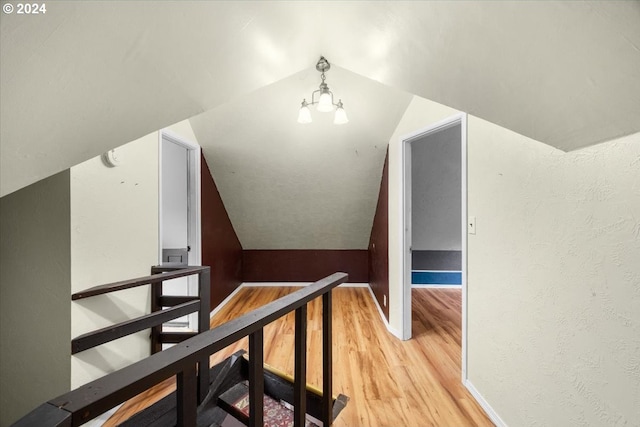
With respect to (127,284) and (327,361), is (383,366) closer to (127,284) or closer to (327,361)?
(327,361)

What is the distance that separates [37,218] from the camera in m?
1.38

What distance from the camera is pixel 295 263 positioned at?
172 inches

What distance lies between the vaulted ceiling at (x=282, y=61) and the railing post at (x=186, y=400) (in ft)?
2.97

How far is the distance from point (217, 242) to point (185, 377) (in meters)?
2.87

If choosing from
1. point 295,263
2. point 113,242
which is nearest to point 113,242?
point 113,242

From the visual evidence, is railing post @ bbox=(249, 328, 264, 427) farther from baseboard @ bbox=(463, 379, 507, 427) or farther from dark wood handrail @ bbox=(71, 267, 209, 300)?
baseboard @ bbox=(463, 379, 507, 427)

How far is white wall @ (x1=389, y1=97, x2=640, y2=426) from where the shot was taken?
848 millimetres

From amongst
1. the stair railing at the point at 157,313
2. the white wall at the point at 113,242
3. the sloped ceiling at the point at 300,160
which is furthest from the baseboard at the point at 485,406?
the white wall at the point at 113,242

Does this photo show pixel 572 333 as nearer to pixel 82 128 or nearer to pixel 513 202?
pixel 513 202

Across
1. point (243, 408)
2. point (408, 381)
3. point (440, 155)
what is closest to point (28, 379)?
point (243, 408)

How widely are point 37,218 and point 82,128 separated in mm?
856

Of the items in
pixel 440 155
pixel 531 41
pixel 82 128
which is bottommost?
pixel 82 128

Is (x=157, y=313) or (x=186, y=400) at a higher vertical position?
(x=186, y=400)

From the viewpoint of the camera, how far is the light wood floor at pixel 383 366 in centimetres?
153
